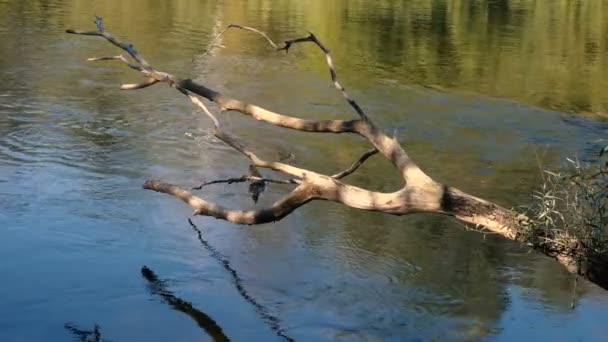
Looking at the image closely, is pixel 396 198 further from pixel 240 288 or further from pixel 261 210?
pixel 240 288

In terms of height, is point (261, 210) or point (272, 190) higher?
point (261, 210)

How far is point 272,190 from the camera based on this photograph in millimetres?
9281

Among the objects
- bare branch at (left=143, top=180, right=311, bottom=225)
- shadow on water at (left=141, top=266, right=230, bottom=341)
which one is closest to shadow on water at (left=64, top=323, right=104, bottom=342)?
shadow on water at (left=141, top=266, right=230, bottom=341)

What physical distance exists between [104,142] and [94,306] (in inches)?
177

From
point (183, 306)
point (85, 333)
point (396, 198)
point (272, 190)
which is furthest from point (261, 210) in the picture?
point (272, 190)

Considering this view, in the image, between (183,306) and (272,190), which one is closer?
(183,306)

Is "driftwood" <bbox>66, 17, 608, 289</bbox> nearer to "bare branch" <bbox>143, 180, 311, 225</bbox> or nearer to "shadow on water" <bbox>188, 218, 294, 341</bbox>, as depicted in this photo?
"bare branch" <bbox>143, 180, 311, 225</bbox>

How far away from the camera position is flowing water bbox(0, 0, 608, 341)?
21.7 ft

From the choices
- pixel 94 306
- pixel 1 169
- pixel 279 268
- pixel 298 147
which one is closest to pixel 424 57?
pixel 298 147

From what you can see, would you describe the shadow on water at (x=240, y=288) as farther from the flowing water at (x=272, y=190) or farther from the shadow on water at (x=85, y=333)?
the shadow on water at (x=85, y=333)

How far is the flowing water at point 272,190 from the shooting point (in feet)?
Result: 21.7

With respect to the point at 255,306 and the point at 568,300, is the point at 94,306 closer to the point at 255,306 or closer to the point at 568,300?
the point at 255,306

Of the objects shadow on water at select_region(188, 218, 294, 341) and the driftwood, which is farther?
shadow on water at select_region(188, 218, 294, 341)

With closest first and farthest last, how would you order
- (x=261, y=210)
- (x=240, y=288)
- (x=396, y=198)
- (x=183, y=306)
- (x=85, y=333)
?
(x=396, y=198), (x=261, y=210), (x=85, y=333), (x=183, y=306), (x=240, y=288)
